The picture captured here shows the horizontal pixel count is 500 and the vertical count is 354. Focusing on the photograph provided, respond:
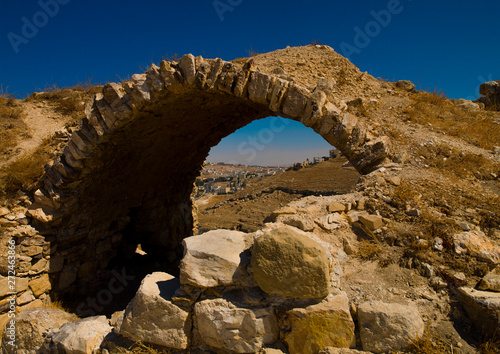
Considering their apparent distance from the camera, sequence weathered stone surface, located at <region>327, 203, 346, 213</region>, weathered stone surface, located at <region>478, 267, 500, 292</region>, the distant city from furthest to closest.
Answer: the distant city, weathered stone surface, located at <region>327, 203, 346, 213</region>, weathered stone surface, located at <region>478, 267, 500, 292</region>

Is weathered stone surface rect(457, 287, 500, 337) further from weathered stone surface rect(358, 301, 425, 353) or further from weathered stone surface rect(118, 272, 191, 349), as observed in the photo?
weathered stone surface rect(118, 272, 191, 349)

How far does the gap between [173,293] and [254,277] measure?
2.99 feet

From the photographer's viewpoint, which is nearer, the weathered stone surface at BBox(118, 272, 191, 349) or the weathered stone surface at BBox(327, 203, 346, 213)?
the weathered stone surface at BBox(118, 272, 191, 349)

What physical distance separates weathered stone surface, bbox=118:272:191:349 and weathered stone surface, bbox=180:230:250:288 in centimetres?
31

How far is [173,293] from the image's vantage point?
2.71 meters

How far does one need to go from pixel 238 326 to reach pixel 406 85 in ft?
23.0

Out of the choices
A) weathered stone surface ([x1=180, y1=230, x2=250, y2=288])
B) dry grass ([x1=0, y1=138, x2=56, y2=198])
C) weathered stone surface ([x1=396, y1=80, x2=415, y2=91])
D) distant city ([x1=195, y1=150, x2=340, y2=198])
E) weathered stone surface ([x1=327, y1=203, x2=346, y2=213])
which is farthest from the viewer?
distant city ([x1=195, y1=150, x2=340, y2=198])

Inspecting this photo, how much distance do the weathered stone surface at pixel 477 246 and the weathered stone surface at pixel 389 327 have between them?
0.96m

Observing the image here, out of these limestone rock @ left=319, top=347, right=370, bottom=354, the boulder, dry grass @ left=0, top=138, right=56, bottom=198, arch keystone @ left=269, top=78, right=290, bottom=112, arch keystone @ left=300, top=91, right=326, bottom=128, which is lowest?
limestone rock @ left=319, top=347, right=370, bottom=354

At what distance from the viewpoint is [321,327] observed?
219cm

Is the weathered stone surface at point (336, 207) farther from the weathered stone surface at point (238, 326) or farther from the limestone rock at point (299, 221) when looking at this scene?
the weathered stone surface at point (238, 326)

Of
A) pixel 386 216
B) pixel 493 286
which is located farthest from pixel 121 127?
pixel 493 286

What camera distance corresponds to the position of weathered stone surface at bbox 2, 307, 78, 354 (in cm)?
344

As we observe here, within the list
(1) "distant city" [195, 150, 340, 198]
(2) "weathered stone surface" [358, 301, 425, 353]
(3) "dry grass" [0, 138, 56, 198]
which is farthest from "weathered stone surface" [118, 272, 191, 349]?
(1) "distant city" [195, 150, 340, 198]
